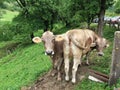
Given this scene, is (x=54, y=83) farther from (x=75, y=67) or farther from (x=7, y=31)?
(x=7, y=31)

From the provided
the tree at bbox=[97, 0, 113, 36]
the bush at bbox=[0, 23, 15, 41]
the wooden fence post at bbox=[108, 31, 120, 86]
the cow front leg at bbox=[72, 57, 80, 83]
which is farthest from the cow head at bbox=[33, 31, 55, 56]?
the bush at bbox=[0, 23, 15, 41]

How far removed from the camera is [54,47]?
45.8 ft

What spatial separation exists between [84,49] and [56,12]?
22.5 meters

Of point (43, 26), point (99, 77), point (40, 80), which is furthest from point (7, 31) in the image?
point (99, 77)

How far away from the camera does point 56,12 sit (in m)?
36.2

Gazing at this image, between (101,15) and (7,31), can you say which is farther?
(7,31)

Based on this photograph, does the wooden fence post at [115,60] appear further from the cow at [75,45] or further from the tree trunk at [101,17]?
the tree trunk at [101,17]

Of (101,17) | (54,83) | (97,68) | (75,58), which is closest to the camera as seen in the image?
(75,58)

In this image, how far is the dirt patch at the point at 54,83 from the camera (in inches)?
557

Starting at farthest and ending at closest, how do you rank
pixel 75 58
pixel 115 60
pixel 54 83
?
pixel 54 83 < pixel 75 58 < pixel 115 60

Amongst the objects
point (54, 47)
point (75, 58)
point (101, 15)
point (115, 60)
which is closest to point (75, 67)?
point (75, 58)

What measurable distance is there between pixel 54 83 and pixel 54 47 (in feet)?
5.85

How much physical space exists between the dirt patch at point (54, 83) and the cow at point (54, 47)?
0.32 meters

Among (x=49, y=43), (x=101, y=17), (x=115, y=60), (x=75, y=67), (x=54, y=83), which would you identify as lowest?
(x=54, y=83)
